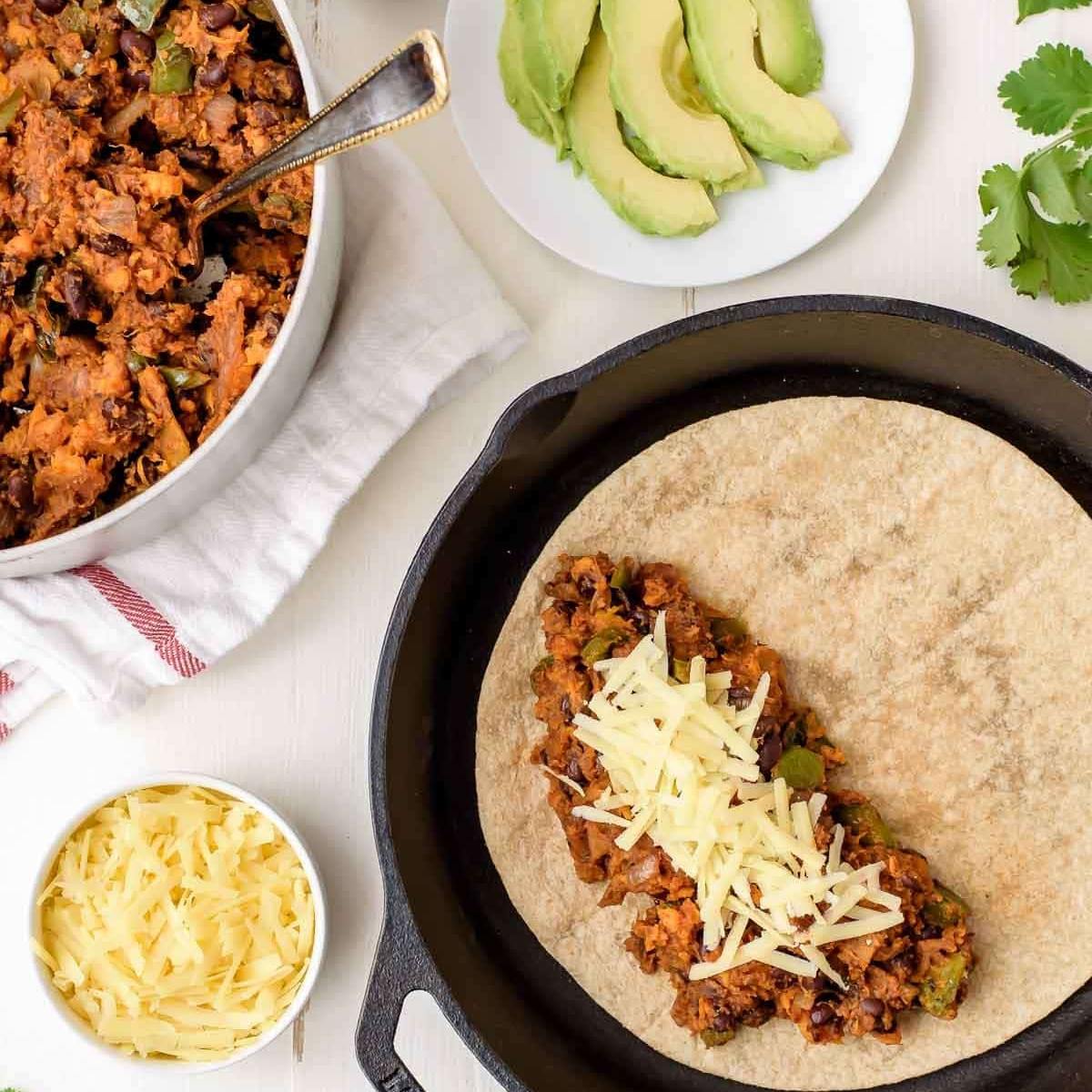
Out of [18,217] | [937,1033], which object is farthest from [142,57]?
[937,1033]

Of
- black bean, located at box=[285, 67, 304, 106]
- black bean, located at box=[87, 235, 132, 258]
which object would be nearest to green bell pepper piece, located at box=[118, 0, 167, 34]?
black bean, located at box=[285, 67, 304, 106]

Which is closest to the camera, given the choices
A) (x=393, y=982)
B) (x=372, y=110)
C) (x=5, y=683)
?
(x=372, y=110)

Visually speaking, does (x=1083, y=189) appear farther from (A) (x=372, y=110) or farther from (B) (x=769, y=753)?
(A) (x=372, y=110)

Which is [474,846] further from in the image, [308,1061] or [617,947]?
[308,1061]

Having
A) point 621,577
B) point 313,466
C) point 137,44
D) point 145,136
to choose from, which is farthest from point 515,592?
point 137,44

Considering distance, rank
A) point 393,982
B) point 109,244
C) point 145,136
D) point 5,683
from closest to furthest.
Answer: point 109,244 → point 145,136 → point 393,982 → point 5,683

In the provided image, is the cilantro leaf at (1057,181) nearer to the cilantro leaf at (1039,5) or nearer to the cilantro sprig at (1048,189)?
the cilantro sprig at (1048,189)

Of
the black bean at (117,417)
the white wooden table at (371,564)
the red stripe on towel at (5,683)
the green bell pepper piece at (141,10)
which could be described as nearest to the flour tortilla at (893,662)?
the white wooden table at (371,564)
